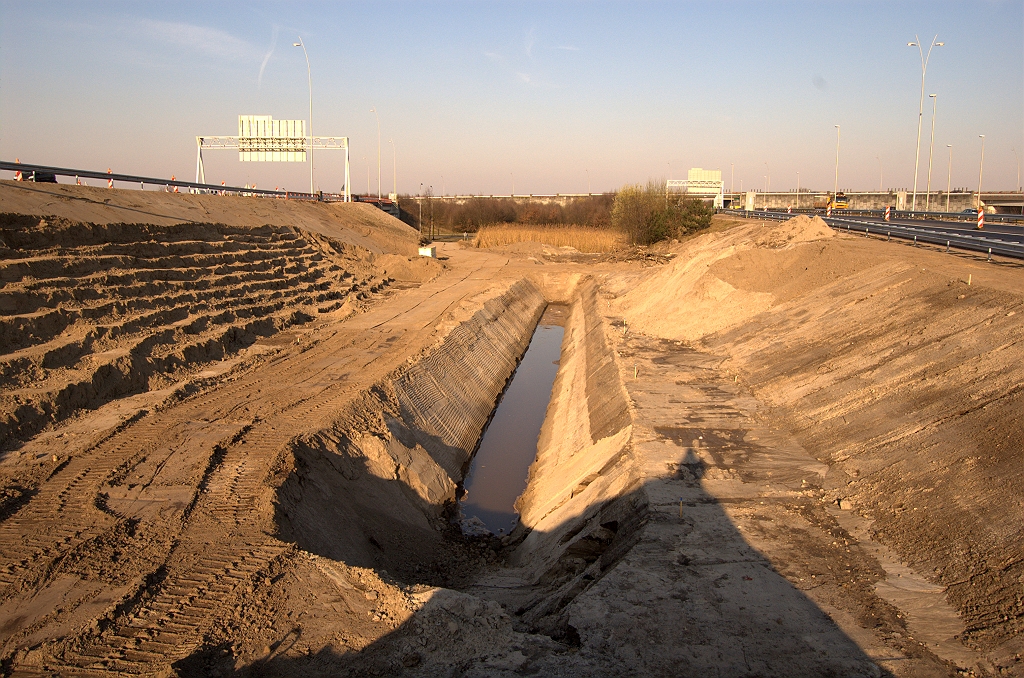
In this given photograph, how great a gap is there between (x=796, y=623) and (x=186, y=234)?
21.2 m

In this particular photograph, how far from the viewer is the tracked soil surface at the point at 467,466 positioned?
6.61 metres

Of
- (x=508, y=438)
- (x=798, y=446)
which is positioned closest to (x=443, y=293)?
(x=508, y=438)

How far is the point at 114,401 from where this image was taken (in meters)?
12.9

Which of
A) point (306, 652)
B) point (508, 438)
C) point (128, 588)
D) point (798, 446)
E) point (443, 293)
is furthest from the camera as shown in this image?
point (443, 293)

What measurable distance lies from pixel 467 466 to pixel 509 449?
5.60ft

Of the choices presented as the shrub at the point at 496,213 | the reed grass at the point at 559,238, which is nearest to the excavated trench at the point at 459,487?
the reed grass at the point at 559,238

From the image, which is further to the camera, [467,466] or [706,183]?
[706,183]

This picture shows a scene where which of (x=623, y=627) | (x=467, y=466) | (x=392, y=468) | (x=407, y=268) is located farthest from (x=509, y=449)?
(x=407, y=268)

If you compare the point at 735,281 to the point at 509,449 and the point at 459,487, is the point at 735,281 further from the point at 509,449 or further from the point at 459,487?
the point at 459,487

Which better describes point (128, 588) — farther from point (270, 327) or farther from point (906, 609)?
point (270, 327)

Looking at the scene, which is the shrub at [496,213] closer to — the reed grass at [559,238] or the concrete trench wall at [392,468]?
the reed grass at [559,238]

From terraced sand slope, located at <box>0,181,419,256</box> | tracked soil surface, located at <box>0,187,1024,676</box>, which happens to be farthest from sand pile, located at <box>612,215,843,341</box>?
terraced sand slope, located at <box>0,181,419,256</box>

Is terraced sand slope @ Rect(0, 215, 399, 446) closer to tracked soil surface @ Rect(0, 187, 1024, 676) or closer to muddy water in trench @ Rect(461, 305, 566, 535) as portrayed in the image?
tracked soil surface @ Rect(0, 187, 1024, 676)

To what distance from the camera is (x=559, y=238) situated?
56.0 meters
